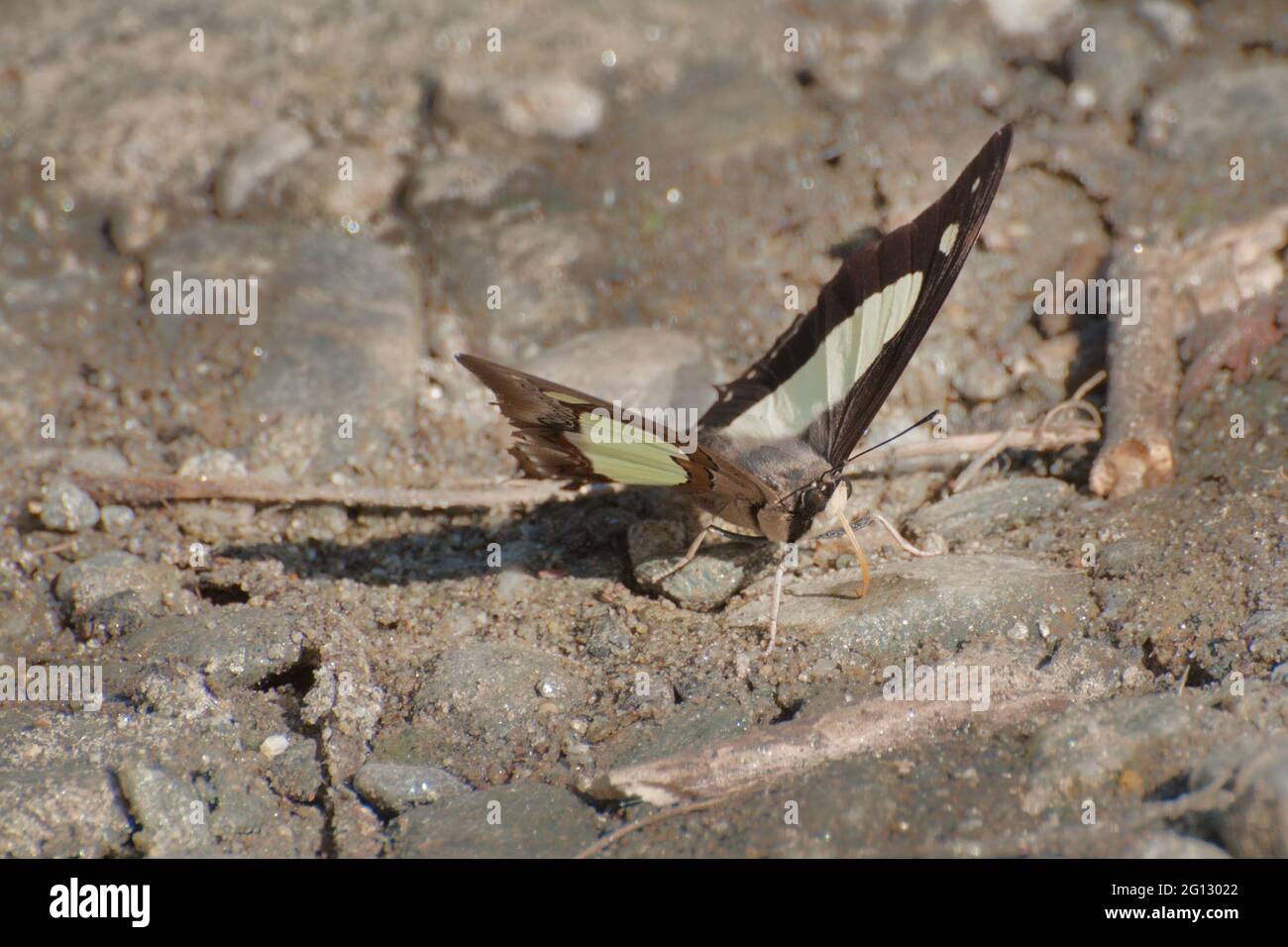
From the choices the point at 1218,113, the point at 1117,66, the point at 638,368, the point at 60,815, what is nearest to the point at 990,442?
the point at 638,368

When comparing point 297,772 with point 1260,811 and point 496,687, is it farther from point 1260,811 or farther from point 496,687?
point 1260,811

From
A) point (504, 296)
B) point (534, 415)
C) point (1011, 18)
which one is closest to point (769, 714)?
point (534, 415)

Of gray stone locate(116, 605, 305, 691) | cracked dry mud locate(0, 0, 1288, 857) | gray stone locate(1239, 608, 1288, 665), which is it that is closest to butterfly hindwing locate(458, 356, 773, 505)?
cracked dry mud locate(0, 0, 1288, 857)

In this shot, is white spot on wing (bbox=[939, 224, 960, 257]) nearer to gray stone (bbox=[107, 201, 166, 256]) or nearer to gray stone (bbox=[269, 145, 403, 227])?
gray stone (bbox=[269, 145, 403, 227])

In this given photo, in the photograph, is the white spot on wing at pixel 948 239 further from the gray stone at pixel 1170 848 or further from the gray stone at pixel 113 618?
the gray stone at pixel 113 618

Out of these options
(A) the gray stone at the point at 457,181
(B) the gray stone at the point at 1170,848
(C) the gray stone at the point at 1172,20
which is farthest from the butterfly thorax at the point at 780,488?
(C) the gray stone at the point at 1172,20
